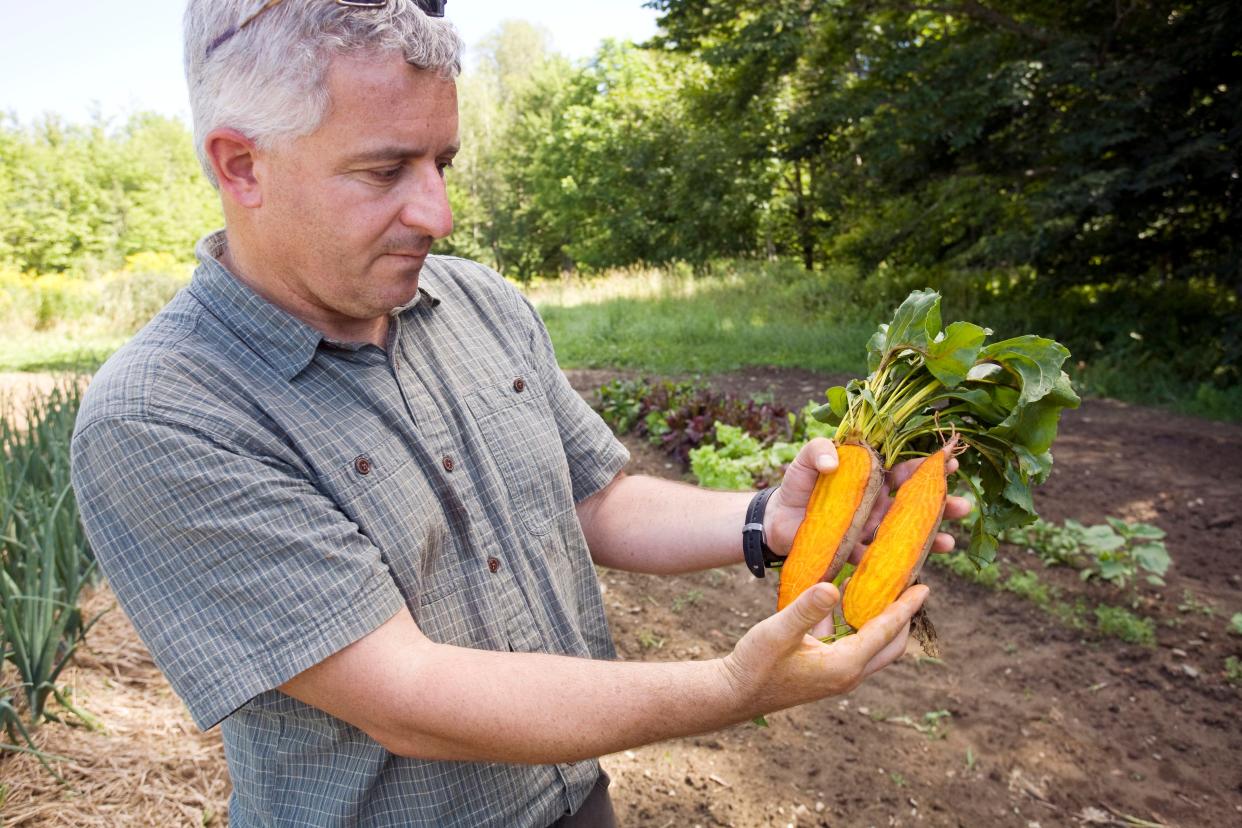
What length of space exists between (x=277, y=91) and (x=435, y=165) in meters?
0.27

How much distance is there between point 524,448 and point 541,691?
50cm

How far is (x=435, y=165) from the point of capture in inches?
57.6

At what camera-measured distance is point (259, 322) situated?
1.37 metres

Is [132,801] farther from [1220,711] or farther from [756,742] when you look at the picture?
[1220,711]

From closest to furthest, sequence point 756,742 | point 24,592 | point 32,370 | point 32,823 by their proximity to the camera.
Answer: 1. point 32,823
2. point 24,592
3. point 756,742
4. point 32,370

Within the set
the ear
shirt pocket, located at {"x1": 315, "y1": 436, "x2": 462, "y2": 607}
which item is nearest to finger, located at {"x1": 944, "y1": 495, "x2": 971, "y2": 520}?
shirt pocket, located at {"x1": 315, "y1": 436, "x2": 462, "y2": 607}

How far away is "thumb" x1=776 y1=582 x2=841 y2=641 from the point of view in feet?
3.98

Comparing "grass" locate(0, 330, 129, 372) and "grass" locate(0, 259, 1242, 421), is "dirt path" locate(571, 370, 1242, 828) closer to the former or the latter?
"grass" locate(0, 259, 1242, 421)

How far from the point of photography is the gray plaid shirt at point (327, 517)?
1223 mm

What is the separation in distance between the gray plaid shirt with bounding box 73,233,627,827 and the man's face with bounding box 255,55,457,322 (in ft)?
0.31

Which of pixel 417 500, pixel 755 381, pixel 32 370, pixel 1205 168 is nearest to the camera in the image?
pixel 417 500

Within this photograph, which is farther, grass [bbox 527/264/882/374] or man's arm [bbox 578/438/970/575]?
grass [bbox 527/264/882/374]

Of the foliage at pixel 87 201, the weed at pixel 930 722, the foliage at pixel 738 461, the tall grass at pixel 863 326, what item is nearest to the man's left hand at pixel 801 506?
the weed at pixel 930 722

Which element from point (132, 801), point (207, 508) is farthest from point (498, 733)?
point (132, 801)
